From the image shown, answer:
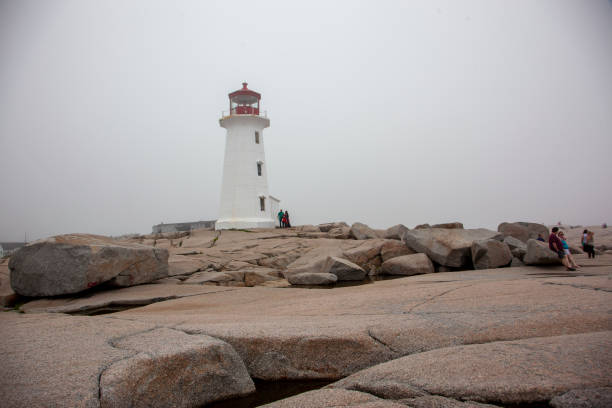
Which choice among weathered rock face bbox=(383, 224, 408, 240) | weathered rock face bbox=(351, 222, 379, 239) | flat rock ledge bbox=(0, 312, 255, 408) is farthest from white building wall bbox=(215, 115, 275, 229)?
flat rock ledge bbox=(0, 312, 255, 408)

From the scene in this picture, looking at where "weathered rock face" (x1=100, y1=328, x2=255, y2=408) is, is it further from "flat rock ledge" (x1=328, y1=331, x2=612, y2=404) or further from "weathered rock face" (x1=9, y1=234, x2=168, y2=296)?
"weathered rock face" (x1=9, y1=234, x2=168, y2=296)

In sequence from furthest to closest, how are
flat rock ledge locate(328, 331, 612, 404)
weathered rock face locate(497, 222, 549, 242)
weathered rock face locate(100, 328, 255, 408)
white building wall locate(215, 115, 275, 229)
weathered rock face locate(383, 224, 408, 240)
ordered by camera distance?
1. white building wall locate(215, 115, 275, 229)
2. weathered rock face locate(383, 224, 408, 240)
3. weathered rock face locate(497, 222, 549, 242)
4. weathered rock face locate(100, 328, 255, 408)
5. flat rock ledge locate(328, 331, 612, 404)

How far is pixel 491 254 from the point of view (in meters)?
11.7

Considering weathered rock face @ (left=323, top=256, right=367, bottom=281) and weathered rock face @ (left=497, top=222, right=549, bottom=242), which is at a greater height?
weathered rock face @ (left=497, top=222, right=549, bottom=242)

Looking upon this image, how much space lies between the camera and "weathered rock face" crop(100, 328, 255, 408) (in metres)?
2.86

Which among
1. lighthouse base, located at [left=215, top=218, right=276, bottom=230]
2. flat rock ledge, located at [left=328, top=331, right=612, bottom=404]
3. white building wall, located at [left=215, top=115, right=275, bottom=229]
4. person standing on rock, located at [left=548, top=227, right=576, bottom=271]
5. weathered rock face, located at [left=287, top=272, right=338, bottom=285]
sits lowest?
weathered rock face, located at [left=287, top=272, right=338, bottom=285]

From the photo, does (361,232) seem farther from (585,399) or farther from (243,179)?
(585,399)

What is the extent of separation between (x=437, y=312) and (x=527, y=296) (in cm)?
145

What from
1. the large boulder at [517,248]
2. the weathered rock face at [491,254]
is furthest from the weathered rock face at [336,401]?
the large boulder at [517,248]

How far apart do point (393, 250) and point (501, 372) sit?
12.2m

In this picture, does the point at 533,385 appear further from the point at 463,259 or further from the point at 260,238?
the point at 260,238

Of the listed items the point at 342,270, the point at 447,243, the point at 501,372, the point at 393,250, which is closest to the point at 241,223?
the point at 393,250

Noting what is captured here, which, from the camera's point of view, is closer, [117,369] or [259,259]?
[117,369]

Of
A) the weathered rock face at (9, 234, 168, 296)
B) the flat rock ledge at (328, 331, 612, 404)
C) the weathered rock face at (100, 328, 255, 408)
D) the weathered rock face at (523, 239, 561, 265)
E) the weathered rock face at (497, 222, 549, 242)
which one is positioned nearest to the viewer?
the flat rock ledge at (328, 331, 612, 404)
